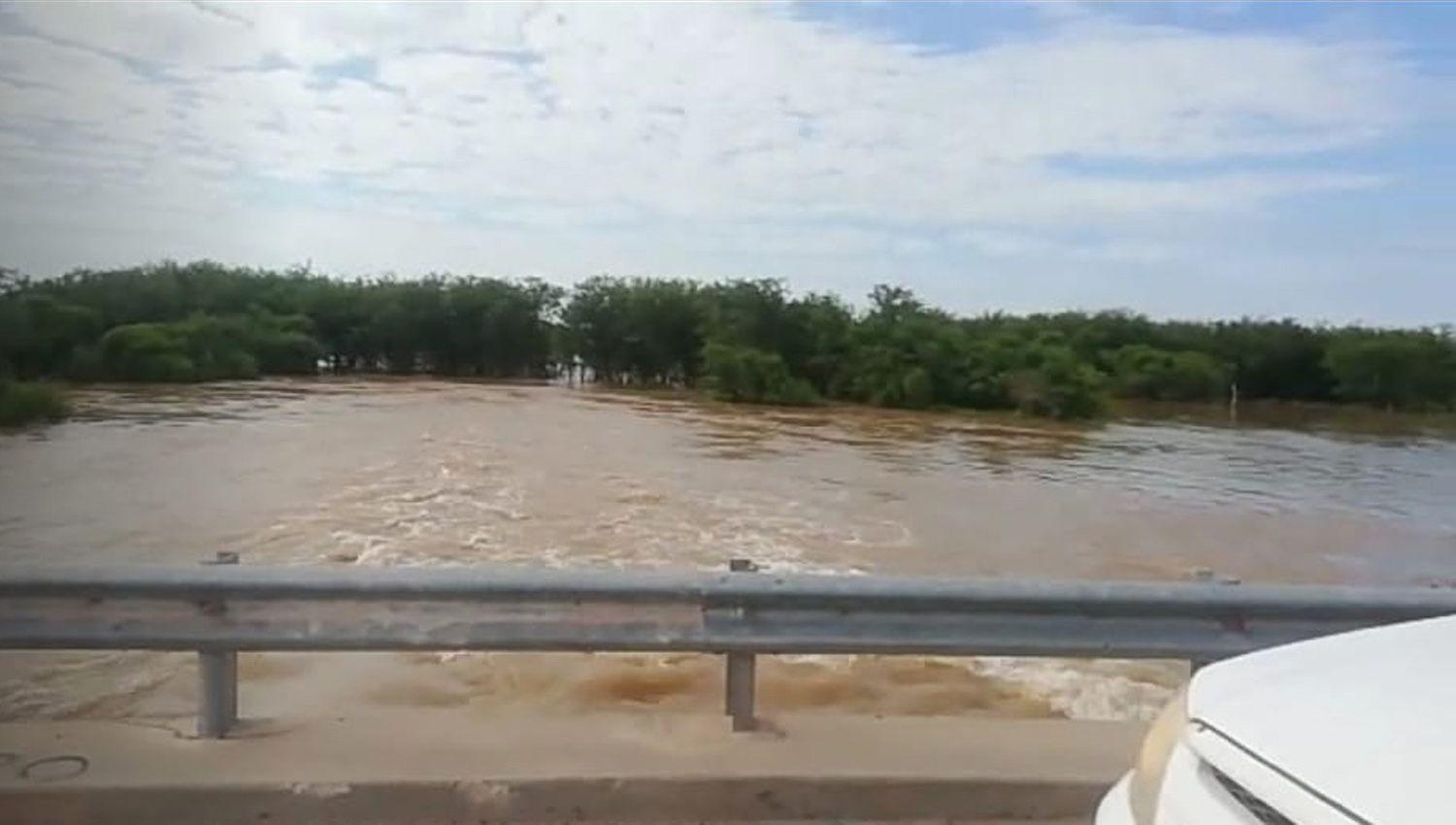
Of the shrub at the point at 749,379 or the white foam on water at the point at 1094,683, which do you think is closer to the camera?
the white foam on water at the point at 1094,683

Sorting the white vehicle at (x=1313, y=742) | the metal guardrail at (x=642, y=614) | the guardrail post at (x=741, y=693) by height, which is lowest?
the guardrail post at (x=741, y=693)

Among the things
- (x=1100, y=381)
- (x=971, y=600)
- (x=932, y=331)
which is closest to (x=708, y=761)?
(x=971, y=600)

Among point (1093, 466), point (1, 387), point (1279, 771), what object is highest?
point (1, 387)

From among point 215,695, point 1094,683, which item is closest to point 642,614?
point 215,695

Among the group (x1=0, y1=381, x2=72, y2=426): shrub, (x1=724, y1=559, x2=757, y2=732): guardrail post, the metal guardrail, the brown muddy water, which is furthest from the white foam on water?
(x1=0, y1=381, x2=72, y2=426): shrub

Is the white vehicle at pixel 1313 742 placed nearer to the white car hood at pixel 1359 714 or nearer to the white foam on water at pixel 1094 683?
the white car hood at pixel 1359 714

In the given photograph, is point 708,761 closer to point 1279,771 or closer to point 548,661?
point 1279,771

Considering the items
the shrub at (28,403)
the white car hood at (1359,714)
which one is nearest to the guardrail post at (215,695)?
the shrub at (28,403)

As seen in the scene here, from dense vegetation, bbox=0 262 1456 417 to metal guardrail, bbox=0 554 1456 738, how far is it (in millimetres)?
12759

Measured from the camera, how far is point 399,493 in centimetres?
1360

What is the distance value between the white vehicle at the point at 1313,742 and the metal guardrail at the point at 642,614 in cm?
136

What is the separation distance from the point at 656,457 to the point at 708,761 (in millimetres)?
14864

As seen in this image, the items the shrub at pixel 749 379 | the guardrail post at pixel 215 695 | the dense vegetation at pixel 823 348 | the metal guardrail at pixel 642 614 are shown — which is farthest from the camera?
the shrub at pixel 749 379

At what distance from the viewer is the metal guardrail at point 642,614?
3.50 m
